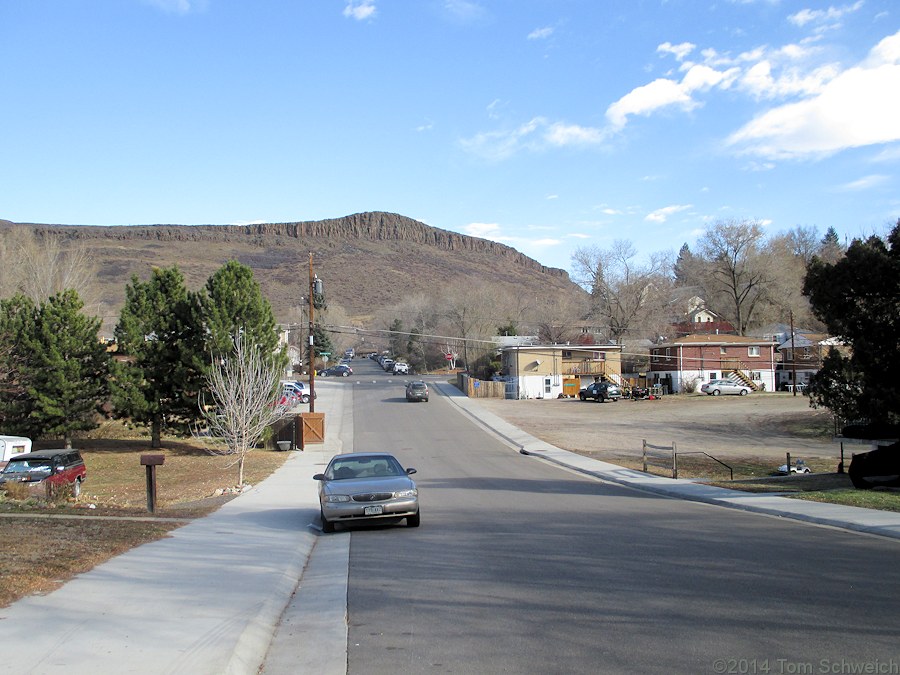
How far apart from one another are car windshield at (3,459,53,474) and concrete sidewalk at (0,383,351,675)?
466 inches

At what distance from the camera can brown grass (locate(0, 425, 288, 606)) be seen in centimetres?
859

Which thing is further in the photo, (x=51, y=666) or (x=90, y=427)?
(x=90, y=427)

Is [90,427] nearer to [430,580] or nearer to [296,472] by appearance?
[296,472]

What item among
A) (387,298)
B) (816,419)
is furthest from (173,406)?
(387,298)

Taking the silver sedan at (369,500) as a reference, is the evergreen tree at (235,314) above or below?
above

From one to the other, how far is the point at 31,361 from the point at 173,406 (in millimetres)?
6169

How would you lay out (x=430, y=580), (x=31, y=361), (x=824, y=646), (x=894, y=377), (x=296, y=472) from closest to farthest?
(x=824, y=646)
(x=430, y=580)
(x=894, y=377)
(x=296, y=472)
(x=31, y=361)

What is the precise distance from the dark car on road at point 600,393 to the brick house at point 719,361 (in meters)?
9.24

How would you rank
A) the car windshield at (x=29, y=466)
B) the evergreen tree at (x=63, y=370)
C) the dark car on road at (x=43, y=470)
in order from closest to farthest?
1. the dark car on road at (x=43, y=470)
2. the car windshield at (x=29, y=466)
3. the evergreen tree at (x=63, y=370)

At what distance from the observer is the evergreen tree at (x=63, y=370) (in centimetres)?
3167

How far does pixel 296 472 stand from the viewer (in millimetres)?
26516

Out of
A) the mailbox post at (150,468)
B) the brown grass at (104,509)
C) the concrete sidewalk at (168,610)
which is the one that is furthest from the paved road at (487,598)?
the mailbox post at (150,468)

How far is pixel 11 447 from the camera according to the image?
26.1m

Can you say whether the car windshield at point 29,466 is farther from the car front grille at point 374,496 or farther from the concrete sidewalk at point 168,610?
the car front grille at point 374,496
